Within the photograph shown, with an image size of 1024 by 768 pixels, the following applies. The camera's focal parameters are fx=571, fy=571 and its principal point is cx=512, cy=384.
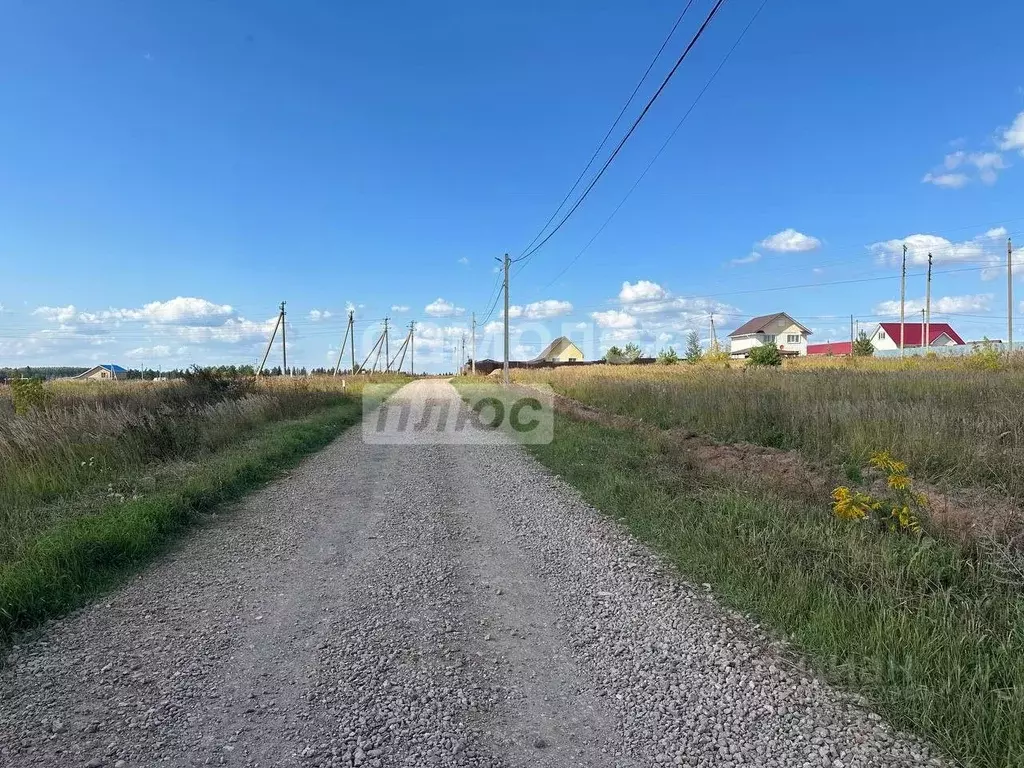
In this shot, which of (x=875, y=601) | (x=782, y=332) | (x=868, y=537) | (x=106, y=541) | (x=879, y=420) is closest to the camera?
(x=875, y=601)

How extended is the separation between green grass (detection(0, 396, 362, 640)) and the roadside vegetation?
4.63 metres

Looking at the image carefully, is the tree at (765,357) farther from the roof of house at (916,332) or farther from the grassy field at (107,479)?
the roof of house at (916,332)

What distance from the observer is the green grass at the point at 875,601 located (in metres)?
2.54

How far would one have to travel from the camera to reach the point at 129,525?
17.6 ft

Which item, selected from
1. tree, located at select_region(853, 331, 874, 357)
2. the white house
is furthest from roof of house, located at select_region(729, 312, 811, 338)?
tree, located at select_region(853, 331, 874, 357)

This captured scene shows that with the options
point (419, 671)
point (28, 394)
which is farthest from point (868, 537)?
point (28, 394)

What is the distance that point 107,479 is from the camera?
7.73 m

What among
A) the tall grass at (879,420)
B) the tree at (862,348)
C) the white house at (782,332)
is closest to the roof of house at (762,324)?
the white house at (782,332)

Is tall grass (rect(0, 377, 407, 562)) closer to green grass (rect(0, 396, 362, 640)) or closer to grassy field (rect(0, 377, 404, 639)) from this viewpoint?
grassy field (rect(0, 377, 404, 639))

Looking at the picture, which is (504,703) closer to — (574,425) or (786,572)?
(786,572)

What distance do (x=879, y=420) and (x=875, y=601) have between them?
18.0ft

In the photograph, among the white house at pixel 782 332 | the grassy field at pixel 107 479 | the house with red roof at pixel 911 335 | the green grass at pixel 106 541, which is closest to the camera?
the green grass at pixel 106 541

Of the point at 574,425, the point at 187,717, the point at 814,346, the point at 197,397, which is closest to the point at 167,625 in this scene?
the point at 187,717

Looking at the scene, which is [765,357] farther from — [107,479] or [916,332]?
[916,332]
